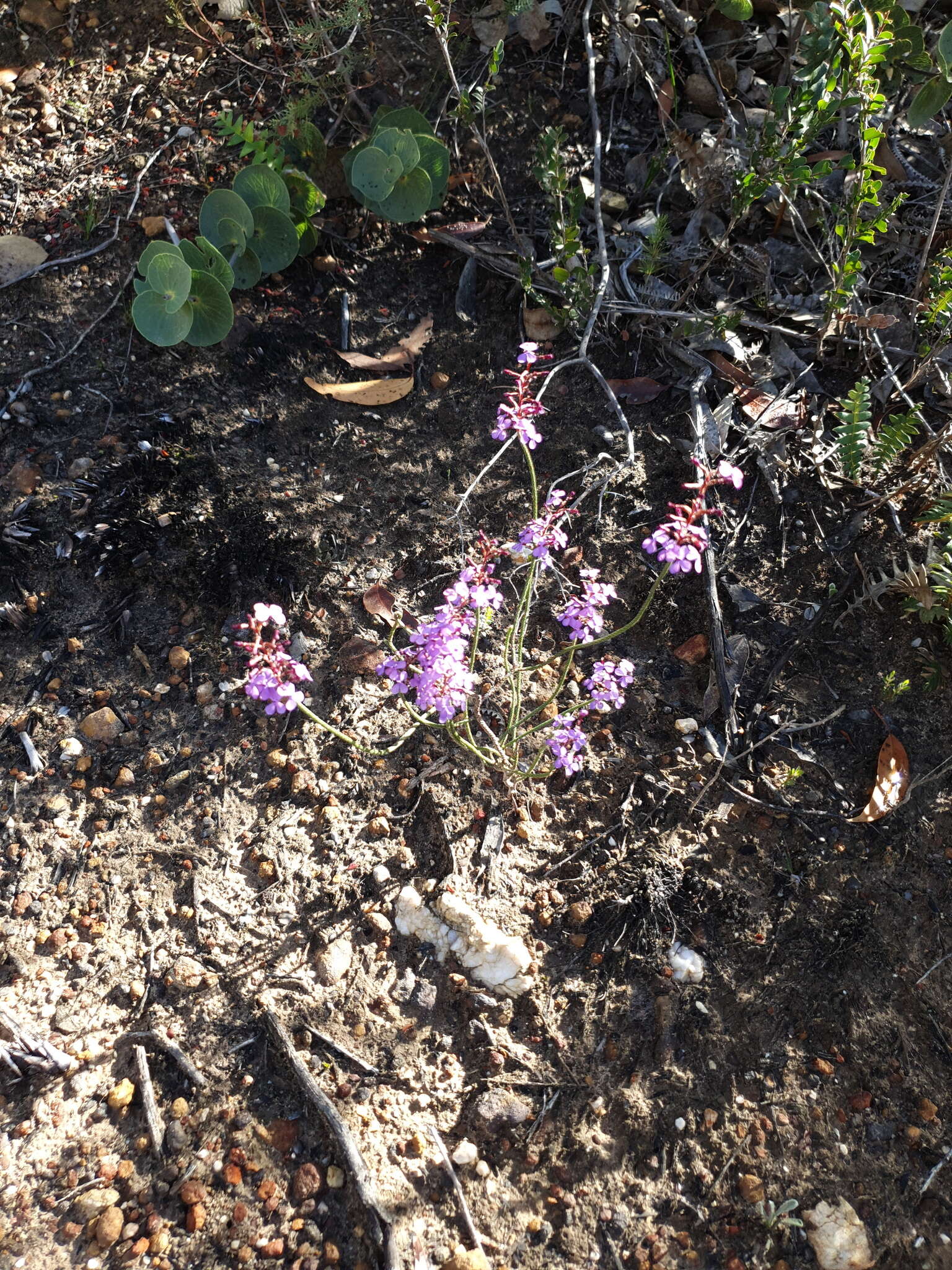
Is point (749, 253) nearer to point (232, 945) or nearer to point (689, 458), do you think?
point (689, 458)

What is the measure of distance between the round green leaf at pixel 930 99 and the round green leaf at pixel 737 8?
1.78 ft

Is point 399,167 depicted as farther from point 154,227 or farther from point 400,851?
point 400,851

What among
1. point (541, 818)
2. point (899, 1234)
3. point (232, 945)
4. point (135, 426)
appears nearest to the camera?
point (899, 1234)

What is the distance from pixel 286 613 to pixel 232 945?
2.72 ft

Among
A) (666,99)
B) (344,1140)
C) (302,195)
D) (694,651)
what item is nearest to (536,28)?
(666,99)

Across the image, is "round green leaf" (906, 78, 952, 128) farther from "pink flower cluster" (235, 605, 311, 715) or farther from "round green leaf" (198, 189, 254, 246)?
"pink flower cluster" (235, 605, 311, 715)

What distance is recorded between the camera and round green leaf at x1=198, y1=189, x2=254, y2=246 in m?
2.42

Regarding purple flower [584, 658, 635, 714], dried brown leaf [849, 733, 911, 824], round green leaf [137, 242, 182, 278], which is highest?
round green leaf [137, 242, 182, 278]

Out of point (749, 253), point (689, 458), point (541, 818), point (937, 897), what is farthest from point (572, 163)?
point (937, 897)

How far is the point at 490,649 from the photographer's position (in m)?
2.25

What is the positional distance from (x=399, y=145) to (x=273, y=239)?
1.49ft

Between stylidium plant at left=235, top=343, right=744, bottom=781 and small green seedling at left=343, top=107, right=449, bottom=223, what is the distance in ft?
2.17

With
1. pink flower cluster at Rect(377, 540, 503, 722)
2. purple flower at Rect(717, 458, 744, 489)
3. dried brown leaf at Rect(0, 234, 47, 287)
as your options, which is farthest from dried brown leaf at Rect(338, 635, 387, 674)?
dried brown leaf at Rect(0, 234, 47, 287)

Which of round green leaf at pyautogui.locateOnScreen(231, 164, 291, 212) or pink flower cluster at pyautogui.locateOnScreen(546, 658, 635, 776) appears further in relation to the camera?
round green leaf at pyautogui.locateOnScreen(231, 164, 291, 212)
